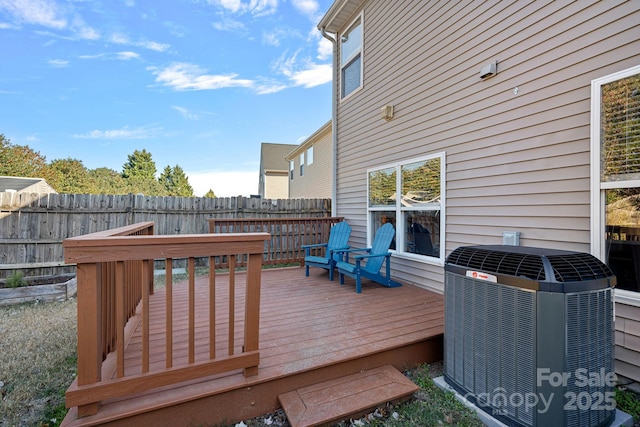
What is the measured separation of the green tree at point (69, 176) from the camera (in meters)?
23.9

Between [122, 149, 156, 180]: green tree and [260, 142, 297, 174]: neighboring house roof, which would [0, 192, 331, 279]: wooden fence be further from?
[122, 149, 156, 180]: green tree

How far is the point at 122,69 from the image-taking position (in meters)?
13.8

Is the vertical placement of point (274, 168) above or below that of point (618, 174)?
above

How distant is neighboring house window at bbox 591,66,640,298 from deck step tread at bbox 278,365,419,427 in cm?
177

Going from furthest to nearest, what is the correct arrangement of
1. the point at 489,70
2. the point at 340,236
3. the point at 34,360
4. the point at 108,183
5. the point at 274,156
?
1. the point at 108,183
2. the point at 274,156
3. the point at 340,236
4. the point at 489,70
5. the point at 34,360

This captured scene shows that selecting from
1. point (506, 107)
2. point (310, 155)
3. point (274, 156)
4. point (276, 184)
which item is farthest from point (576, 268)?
point (274, 156)

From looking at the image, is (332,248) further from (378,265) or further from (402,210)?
(402,210)

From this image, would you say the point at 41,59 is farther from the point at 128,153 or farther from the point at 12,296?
the point at 128,153

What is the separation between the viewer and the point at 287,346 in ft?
7.33

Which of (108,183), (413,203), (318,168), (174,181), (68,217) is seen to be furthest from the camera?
(174,181)

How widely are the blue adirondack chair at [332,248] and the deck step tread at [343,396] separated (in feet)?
7.65

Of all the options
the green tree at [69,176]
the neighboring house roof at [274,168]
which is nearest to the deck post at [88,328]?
the neighboring house roof at [274,168]

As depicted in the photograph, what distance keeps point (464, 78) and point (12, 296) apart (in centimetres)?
657

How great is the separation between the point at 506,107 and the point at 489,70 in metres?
0.45
